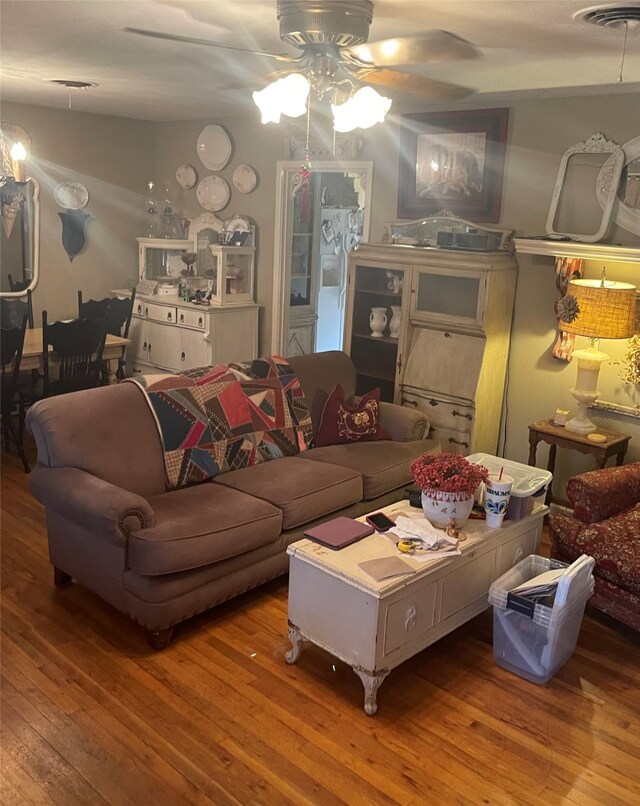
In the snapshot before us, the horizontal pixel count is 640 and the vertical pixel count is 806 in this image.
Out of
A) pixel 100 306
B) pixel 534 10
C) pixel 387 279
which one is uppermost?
pixel 534 10

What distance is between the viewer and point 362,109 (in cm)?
260

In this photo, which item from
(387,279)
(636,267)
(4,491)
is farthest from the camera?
(387,279)

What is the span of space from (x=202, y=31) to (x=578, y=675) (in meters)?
2.92

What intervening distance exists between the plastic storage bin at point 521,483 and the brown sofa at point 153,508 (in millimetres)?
561

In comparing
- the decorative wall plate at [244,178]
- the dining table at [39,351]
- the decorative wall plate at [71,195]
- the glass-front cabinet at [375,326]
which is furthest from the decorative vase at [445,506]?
the decorative wall plate at [71,195]

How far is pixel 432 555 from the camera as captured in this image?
2703 millimetres

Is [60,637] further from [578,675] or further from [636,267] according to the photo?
[636,267]

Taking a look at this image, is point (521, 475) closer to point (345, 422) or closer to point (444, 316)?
point (345, 422)

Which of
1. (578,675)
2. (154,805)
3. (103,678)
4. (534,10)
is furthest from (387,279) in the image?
(154,805)

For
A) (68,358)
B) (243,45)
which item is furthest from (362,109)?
(68,358)

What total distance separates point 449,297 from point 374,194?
1069 millimetres

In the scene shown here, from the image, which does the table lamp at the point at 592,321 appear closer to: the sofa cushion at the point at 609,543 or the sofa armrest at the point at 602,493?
the sofa armrest at the point at 602,493

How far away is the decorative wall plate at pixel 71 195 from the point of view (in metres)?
5.90

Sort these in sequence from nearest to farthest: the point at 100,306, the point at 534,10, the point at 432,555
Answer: the point at 534,10
the point at 432,555
the point at 100,306
